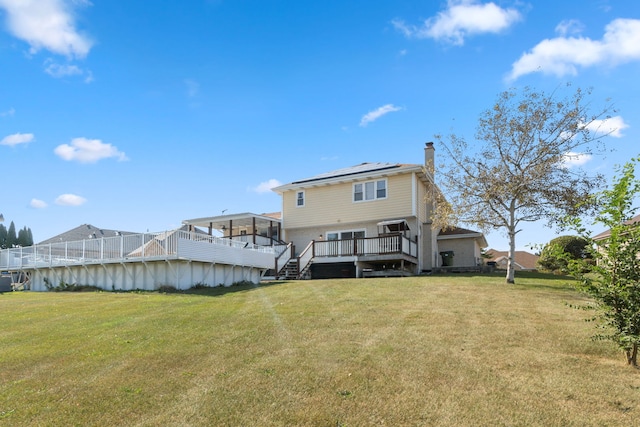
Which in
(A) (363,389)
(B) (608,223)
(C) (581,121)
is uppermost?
(C) (581,121)

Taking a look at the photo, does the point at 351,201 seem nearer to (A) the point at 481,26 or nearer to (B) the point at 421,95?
(B) the point at 421,95

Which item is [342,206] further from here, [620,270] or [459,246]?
[620,270]

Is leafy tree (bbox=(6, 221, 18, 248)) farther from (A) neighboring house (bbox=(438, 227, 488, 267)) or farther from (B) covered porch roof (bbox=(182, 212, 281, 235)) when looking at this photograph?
(A) neighboring house (bbox=(438, 227, 488, 267))

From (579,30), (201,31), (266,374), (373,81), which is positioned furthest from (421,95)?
(266,374)

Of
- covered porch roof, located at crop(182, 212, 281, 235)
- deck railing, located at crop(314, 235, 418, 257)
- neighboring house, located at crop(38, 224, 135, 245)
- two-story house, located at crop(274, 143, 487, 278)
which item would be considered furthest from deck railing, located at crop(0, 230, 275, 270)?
neighboring house, located at crop(38, 224, 135, 245)

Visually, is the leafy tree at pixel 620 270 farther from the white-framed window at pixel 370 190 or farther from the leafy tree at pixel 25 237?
the leafy tree at pixel 25 237

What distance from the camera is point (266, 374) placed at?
648 centimetres

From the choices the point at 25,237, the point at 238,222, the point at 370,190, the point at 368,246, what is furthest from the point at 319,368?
the point at 25,237

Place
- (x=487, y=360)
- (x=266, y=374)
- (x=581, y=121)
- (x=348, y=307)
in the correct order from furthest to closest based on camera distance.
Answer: (x=581, y=121), (x=348, y=307), (x=487, y=360), (x=266, y=374)

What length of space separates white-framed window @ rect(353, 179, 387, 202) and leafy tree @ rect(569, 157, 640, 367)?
59.6ft

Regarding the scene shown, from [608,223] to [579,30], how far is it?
24.8 feet

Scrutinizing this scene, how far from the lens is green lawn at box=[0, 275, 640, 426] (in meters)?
5.33

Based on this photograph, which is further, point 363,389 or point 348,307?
point 348,307

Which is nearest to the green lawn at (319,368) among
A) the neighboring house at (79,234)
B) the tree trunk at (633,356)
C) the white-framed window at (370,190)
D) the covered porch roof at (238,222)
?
the tree trunk at (633,356)
